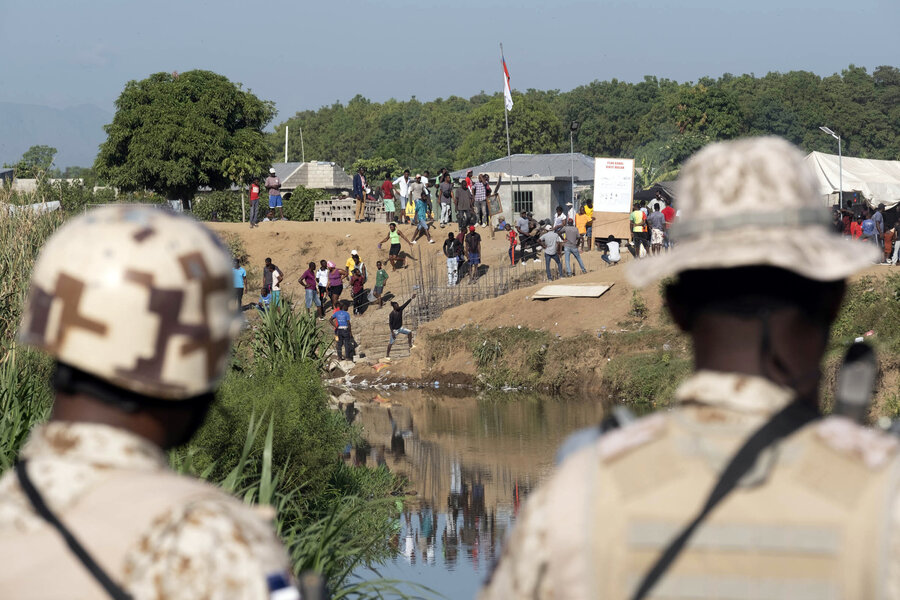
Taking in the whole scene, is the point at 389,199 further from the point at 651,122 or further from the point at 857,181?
the point at 651,122

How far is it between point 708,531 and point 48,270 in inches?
45.3

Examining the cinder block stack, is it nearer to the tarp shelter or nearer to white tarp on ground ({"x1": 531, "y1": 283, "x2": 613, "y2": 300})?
the tarp shelter

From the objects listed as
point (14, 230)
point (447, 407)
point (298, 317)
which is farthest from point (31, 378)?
point (447, 407)

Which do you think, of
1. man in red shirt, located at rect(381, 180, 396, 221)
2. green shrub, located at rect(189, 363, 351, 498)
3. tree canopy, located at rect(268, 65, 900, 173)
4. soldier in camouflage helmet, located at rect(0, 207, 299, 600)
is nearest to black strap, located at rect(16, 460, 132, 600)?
soldier in camouflage helmet, located at rect(0, 207, 299, 600)

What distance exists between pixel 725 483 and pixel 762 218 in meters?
0.44

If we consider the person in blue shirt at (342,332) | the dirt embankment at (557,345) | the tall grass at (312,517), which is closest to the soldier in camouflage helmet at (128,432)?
the tall grass at (312,517)

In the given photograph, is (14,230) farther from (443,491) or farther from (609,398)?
(609,398)

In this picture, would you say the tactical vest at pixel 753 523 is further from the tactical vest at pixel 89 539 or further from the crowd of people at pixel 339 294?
the crowd of people at pixel 339 294

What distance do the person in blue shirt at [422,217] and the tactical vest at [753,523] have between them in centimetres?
3413

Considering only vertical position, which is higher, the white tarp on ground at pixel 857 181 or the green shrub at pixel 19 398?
the white tarp on ground at pixel 857 181

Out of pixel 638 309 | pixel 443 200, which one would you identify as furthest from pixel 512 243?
pixel 638 309

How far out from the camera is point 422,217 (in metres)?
36.1

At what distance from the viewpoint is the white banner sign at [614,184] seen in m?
30.5

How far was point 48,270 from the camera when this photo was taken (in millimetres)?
2037
